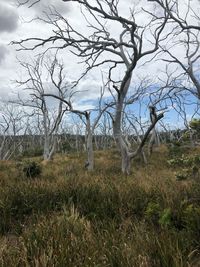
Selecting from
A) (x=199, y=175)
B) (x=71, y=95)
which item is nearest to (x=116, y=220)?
(x=199, y=175)

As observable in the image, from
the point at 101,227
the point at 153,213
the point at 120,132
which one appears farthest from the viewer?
the point at 120,132

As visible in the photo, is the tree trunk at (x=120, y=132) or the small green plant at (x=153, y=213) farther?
the tree trunk at (x=120, y=132)

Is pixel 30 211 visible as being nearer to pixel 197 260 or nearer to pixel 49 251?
pixel 49 251

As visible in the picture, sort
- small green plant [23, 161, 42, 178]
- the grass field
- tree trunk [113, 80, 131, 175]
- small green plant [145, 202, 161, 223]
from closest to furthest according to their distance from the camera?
the grass field → small green plant [145, 202, 161, 223] → tree trunk [113, 80, 131, 175] → small green plant [23, 161, 42, 178]

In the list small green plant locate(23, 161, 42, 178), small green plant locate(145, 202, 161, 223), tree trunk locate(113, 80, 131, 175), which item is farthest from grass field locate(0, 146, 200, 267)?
small green plant locate(23, 161, 42, 178)

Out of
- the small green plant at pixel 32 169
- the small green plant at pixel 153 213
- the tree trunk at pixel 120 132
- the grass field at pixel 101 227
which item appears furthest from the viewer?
the small green plant at pixel 32 169

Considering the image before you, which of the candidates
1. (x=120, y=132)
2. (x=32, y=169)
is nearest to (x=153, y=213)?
(x=120, y=132)

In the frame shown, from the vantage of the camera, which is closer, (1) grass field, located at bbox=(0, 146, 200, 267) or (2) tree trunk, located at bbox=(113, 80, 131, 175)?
(1) grass field, located at bbox=(0, 146, 200, 267)

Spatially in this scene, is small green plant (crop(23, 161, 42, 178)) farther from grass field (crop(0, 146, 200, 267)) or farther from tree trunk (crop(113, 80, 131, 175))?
grass field (crop(0, 146, 200, 267))

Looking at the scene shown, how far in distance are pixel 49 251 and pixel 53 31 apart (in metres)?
11.6

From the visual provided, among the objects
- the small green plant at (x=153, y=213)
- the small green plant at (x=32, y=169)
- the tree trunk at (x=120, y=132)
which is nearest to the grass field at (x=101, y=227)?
the small green plant at (x=153, y=213)

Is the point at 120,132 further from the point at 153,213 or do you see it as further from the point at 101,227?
the point at 101,227

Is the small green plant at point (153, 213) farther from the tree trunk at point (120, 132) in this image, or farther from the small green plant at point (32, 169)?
the small green plant at point (32, 169)

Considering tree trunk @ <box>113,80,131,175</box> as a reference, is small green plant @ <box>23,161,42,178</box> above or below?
below
